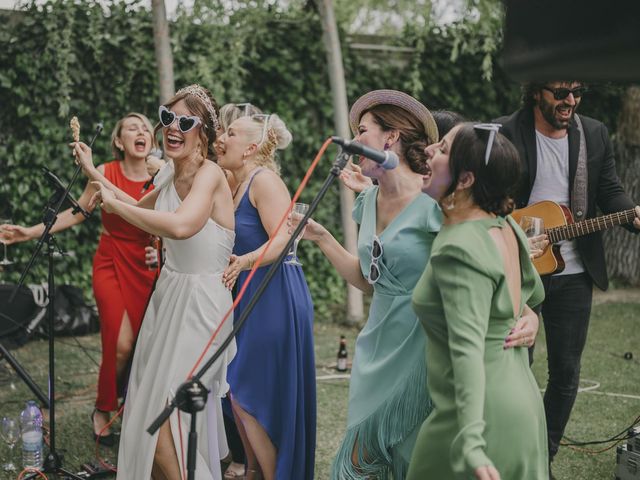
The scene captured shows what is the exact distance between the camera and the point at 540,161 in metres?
4.21

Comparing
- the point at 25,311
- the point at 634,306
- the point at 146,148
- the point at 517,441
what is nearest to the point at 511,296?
the point at 517,441

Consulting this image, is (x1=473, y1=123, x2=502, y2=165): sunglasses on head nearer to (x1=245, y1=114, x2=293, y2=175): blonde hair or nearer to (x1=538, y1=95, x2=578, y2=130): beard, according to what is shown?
(x1=245, y1=114, x2=293, y2=175): blonde hair

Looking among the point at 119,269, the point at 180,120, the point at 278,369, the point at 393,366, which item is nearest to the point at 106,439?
the point at 119,269

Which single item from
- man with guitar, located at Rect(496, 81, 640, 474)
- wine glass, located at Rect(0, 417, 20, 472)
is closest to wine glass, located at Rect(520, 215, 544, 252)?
man with guitar, located at Rect(496, 81, 640, 474)

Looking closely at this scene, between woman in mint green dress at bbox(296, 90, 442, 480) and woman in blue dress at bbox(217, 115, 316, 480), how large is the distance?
572 millimetres

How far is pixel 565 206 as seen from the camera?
420cm

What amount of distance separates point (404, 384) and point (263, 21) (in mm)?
6138

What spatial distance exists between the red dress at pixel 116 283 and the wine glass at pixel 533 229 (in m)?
2.51

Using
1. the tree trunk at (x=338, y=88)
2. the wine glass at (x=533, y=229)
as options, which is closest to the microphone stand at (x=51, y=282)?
the wine glass at (x=533, y=229)

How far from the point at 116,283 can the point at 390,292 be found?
256 cm

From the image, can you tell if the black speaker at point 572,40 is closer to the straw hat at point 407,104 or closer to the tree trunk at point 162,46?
the straw hat at point 407,104

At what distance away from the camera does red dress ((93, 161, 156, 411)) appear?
4.91 meters

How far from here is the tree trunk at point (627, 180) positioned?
9852 mm

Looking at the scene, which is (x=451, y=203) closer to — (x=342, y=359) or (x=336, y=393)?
(x=336, y=393)
